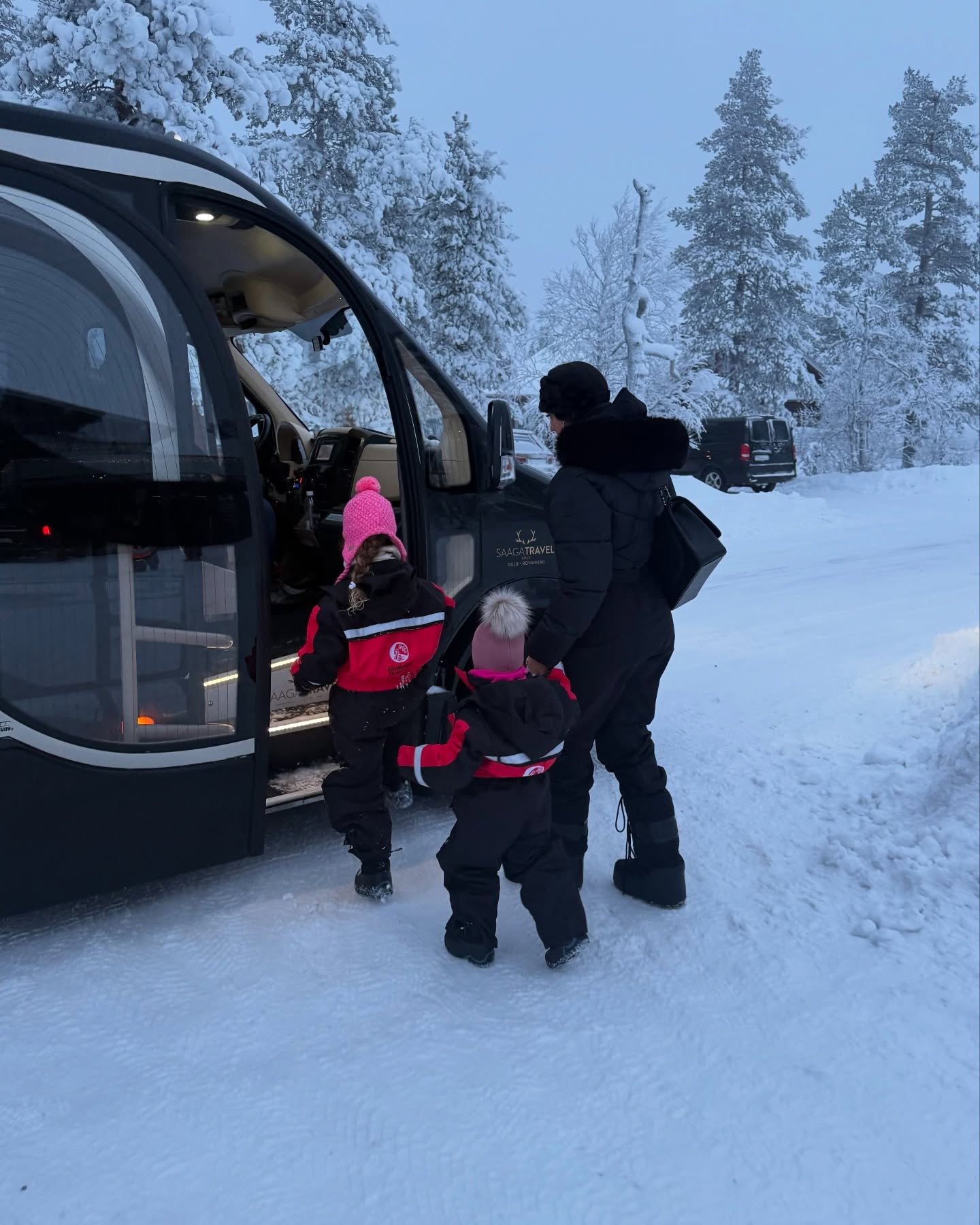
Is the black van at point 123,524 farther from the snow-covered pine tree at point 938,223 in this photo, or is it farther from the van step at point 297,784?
the snow-covered pine tree at point 938,223

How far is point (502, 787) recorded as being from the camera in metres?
2.92

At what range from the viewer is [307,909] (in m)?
3.35

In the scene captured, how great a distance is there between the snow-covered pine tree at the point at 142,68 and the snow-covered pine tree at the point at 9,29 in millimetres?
5148

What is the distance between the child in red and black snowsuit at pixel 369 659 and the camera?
122 inches

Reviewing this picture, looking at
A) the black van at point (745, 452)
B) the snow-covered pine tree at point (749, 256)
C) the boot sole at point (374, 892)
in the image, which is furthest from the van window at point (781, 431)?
the boot sole at point (374, 892)

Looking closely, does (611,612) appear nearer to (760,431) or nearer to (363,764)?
(363,764)

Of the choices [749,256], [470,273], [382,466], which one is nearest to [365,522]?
[382,466]

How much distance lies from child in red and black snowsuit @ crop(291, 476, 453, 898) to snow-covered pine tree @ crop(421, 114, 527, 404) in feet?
58.3

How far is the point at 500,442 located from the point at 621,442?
816 mm

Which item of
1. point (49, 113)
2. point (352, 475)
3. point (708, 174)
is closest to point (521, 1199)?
point (49, 113)

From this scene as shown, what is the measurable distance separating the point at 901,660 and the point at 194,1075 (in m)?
5.51

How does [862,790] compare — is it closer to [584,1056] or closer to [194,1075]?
[584,1056]

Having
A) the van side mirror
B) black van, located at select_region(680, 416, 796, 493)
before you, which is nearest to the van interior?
the van side mirror

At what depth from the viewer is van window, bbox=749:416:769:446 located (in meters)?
21.8
